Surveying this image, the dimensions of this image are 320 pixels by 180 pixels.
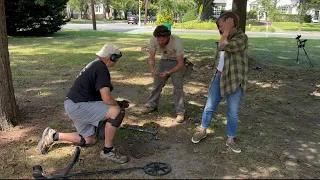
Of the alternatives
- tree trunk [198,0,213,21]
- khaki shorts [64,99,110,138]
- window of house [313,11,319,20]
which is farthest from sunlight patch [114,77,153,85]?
window of house [313,11,319,20]

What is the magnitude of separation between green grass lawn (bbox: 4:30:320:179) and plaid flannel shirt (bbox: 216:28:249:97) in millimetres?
810

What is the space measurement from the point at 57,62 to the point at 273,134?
6924 millimetres

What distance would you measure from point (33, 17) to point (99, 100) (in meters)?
16.0

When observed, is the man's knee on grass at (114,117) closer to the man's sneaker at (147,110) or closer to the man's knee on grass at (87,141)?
the man's knee on grass at (87,141)

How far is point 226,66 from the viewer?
3.99m

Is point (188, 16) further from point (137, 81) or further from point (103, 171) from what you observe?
point (103, 171)

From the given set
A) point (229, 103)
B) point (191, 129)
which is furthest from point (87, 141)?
point (229, 103)

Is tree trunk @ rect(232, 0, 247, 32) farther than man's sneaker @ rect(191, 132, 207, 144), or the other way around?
tree trunk @ rect(232, 0, 247, 32)

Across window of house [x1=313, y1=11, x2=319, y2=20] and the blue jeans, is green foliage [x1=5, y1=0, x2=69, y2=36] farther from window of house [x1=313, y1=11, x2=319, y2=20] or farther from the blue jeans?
window of house [x1=313, y1=11, x2=319, y2=20]

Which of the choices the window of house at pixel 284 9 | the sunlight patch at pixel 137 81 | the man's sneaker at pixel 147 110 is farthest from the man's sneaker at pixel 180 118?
the window of house at pixel 284 9

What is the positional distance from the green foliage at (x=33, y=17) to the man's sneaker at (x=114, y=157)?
49.8ft

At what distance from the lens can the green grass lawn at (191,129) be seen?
3.78m

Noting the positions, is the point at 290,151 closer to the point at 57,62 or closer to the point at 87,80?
the point at 87,80

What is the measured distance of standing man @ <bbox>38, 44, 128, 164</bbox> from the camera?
3.64 metres
